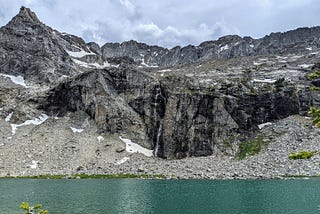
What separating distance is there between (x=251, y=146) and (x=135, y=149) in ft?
128

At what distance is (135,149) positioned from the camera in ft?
A: 402

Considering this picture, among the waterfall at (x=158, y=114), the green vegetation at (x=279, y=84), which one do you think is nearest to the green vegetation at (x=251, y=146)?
the green vegetation at (x=279, y=84)

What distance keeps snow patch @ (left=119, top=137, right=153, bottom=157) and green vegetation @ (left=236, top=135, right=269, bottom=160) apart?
30.4 metres

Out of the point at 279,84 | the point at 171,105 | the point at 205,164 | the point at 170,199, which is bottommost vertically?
the point at 170,199

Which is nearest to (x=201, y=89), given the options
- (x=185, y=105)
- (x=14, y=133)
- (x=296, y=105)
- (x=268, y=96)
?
(x=185, y=105)

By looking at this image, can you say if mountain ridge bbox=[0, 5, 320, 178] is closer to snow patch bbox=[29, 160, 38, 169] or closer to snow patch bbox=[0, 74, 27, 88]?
snow patch bbox=[29, 160, 38, 169]

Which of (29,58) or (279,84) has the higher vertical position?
(29,58)

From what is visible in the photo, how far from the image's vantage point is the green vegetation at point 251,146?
113137mm

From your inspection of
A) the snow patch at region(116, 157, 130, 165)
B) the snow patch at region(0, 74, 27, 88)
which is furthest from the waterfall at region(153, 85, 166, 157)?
the snow patch at region(0, 74, 27, 88)

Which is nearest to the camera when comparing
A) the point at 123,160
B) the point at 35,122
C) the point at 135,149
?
the point at 123,160

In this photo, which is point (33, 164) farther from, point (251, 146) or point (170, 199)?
point (251, 146)

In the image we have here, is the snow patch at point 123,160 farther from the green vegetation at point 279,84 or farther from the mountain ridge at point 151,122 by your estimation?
the green vegetation at point 279,84

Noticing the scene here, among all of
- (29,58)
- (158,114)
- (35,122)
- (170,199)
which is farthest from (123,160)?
(29,58)

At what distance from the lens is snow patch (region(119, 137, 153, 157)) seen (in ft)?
398
